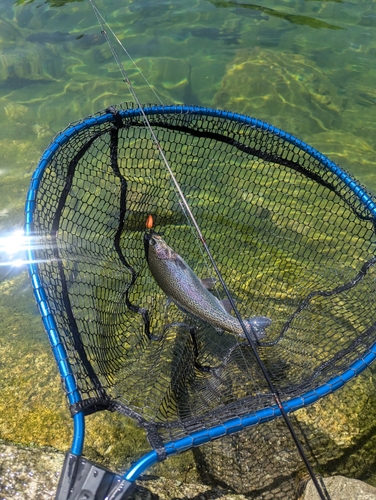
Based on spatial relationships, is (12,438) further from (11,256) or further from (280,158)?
(280,158)

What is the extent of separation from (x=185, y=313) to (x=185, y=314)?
24 millimetres

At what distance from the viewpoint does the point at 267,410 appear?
2148 millimetres

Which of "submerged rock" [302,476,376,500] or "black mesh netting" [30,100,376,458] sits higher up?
"black mesh netting" [30,100,376,458]

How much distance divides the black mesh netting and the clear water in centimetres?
134

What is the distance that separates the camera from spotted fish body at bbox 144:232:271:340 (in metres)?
3.11

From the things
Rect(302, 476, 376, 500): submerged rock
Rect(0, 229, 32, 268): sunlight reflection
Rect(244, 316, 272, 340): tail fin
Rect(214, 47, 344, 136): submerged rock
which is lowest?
Rect(302, 476, 376, 500): submerged rock

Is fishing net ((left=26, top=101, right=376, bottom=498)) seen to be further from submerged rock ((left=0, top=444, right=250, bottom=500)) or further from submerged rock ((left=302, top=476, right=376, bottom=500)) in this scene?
submerged rock ((left=302, top=476, right=376, bottom=500))

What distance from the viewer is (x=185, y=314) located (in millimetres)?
3717

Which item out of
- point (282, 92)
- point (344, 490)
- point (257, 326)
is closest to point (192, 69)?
point (282, 92)

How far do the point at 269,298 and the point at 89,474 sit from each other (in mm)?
2603

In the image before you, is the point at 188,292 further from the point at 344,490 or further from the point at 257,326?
the point at 344,490

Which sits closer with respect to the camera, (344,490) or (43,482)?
(43,482)

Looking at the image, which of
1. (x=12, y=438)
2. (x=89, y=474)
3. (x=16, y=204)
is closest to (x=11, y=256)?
(x=16, y=204)

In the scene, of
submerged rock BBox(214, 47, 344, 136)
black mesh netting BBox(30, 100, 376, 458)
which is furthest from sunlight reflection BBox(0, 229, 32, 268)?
submerged rock BBox(214, 47, 344, 136)
